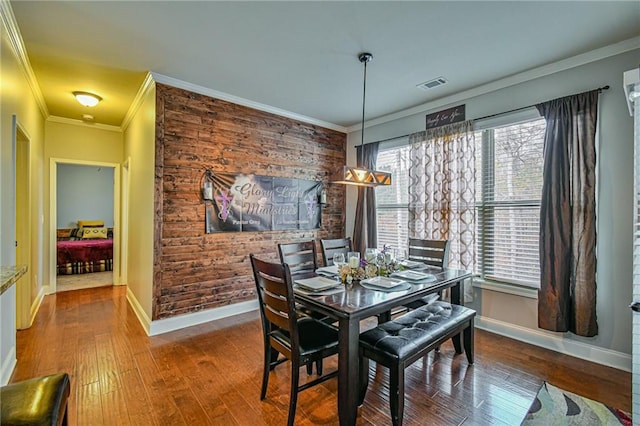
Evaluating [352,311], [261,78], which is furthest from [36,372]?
[261,78]

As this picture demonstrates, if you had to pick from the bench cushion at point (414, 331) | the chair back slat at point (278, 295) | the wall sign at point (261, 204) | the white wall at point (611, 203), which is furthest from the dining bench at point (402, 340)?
the wall sign at point (261, 204)

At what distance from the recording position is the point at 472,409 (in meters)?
2.06

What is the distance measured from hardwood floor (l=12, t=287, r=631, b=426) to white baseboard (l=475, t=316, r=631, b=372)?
0.09 meters

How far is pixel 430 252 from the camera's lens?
320cm

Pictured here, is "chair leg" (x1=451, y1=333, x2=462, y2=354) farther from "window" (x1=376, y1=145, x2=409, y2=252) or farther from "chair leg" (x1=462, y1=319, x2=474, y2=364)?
"window" (x1=376, y1=145, x2=409, y2=252)

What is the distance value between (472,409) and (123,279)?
18.4 feet

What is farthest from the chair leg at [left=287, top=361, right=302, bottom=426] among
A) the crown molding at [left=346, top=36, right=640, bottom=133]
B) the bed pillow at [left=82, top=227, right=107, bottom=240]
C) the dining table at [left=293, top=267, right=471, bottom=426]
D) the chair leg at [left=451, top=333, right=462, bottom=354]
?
the bed pillow at [left=82, top=227, right=107, bottom=240]

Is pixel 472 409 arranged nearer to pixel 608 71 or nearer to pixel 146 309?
pixel 608 71

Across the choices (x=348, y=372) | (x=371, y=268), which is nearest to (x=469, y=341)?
(x=371, y=268)

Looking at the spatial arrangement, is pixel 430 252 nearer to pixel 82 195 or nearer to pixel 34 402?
pixel 34 402

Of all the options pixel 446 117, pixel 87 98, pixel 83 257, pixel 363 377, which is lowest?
pixel 363 377

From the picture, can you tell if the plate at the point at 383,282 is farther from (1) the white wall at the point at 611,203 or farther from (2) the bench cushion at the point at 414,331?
(1) the white wall at the point at 611,203

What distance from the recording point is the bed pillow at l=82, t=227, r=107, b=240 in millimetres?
7354

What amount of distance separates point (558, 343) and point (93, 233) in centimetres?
911
